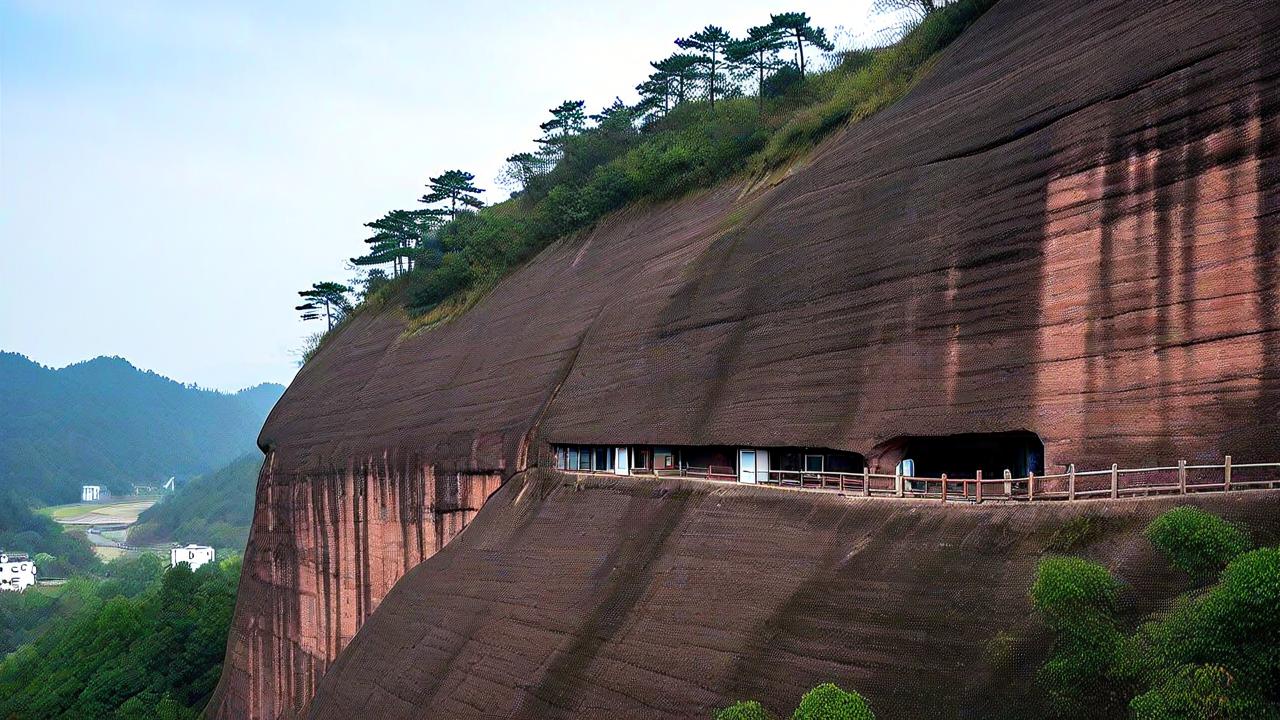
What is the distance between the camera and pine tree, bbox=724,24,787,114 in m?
42.7

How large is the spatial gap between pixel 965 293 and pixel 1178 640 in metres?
8.08

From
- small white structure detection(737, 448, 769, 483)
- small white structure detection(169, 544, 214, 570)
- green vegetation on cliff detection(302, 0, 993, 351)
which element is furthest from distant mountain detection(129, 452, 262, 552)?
small white structure detection(737, 448, 769, 483)

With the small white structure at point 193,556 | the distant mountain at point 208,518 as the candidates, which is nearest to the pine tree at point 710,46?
the small white structure at point 193,556

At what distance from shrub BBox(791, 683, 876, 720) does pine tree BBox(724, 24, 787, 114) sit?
33.7 metres

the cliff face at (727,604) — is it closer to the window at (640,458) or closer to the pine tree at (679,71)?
the window at (640,458)

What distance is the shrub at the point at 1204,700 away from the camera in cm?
886

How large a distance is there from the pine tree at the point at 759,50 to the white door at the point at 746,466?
24.3m

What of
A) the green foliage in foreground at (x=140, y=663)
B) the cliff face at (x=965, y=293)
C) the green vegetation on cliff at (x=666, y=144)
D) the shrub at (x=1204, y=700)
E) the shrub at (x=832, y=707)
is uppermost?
the green vegetation on cliff at (x=666, y=144)

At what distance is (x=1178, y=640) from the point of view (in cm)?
981

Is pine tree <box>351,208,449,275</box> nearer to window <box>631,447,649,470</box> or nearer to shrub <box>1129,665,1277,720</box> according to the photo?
window <box>631,447,649,470</box>

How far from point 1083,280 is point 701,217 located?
14.2 meters

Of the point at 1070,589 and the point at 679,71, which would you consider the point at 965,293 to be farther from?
the point at 679,71

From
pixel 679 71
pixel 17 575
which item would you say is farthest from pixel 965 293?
pixel 17 575

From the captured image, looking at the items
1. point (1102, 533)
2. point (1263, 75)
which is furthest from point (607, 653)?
point (1263, 75)
